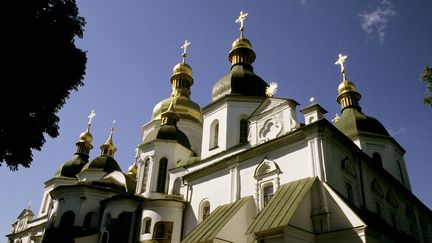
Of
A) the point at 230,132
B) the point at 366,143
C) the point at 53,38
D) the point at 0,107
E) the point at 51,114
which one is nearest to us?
the point at 0,107

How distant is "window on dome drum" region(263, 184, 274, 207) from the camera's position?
14938mm

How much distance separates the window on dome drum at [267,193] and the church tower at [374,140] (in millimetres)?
9866

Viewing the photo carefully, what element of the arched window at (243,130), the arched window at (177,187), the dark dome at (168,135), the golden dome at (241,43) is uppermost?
the golden dome at (241,43)

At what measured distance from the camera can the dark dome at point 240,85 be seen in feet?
67.7

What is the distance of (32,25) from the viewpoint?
799 cm

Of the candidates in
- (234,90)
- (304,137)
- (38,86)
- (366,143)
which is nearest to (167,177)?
(234,90)

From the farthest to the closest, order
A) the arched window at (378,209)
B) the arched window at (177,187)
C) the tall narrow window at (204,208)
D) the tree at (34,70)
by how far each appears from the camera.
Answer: the arched window at (177,187) < the tall narrow window at (204,208) < the arched window at (378,209) < the tree at (34,70)

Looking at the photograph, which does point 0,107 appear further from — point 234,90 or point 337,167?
point 234,90

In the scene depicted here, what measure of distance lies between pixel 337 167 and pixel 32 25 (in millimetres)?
11392

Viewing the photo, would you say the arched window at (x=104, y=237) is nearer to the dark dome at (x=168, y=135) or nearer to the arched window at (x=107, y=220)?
the arched window at (x=107, y=220)

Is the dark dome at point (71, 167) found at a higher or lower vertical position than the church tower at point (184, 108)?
lower

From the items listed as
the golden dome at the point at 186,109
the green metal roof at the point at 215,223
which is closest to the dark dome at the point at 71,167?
the golden dome at the point at 186,109

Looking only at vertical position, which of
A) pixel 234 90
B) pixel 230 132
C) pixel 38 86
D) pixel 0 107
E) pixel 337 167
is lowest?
pixel 0 107

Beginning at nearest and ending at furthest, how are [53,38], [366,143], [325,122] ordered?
[53,38], [325,122], [366,143]
